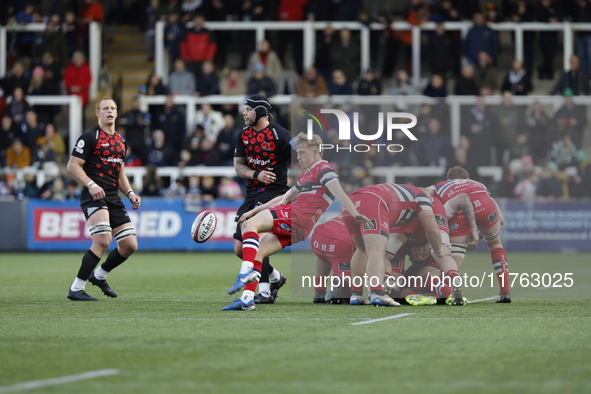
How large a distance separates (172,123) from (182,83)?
70.3 inches

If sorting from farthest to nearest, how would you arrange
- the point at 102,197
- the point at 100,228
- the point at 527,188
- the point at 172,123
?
the point at 172,123 → the point at 527,188 → the point at 100,228 → the point at 102,197

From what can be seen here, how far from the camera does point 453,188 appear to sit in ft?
33.1

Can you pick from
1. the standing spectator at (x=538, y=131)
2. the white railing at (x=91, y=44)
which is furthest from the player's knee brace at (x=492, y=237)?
the white railing at (x=91, y=44)

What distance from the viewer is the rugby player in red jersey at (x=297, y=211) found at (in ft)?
30.3

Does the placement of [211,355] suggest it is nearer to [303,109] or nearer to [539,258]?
[303,109]

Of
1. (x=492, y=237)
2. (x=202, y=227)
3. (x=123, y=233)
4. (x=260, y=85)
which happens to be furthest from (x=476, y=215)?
(x=260, y=85)

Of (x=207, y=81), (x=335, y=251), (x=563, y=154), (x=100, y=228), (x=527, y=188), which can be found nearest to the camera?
(x=335, y=251)

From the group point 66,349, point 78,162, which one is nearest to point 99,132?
point 78,162

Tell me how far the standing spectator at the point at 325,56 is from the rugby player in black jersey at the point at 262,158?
584 inches

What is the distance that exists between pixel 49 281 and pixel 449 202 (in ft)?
20.6

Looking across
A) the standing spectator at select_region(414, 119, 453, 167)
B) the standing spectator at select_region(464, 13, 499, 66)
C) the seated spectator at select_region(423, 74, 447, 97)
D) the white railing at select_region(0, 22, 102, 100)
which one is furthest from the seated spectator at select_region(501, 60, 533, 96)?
the standing spectator at select_region(414, 119, 453, 167)

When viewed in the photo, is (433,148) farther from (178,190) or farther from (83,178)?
(178,190)

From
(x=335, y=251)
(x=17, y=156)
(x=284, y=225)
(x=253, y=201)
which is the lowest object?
(x=335, y=251)

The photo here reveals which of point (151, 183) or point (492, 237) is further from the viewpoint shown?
point (151, 183)
